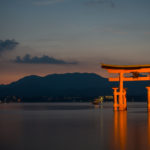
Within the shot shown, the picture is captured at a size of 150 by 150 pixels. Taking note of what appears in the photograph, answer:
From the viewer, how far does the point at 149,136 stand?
18.0 meters

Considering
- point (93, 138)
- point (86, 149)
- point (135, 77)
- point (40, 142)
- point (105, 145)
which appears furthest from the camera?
point (135, 77)

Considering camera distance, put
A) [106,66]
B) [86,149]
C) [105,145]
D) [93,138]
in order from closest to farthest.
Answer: [86,149], [105,145], [93,138], [106,66]

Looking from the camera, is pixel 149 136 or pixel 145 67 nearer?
pixel 149 136

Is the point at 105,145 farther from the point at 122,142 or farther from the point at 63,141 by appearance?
the point at 63,141

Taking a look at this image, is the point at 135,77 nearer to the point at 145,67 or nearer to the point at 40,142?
the point at 145,67

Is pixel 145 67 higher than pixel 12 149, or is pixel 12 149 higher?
pixel 145 67

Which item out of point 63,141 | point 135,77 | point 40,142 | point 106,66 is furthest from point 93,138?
point 135,77

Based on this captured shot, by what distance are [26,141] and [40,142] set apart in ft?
2.86

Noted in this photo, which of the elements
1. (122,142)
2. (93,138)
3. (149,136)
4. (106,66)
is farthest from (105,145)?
(106,66)

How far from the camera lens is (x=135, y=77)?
44.0 metres

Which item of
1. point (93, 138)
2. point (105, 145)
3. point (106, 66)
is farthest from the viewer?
point (106, 66)

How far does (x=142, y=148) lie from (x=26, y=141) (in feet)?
19.1

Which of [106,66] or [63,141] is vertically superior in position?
[106,66]

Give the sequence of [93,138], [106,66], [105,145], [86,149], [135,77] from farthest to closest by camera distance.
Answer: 1. [135,77]
2. [106,66]
3. [93,138]
4. [105,145]
5. [86,149]
